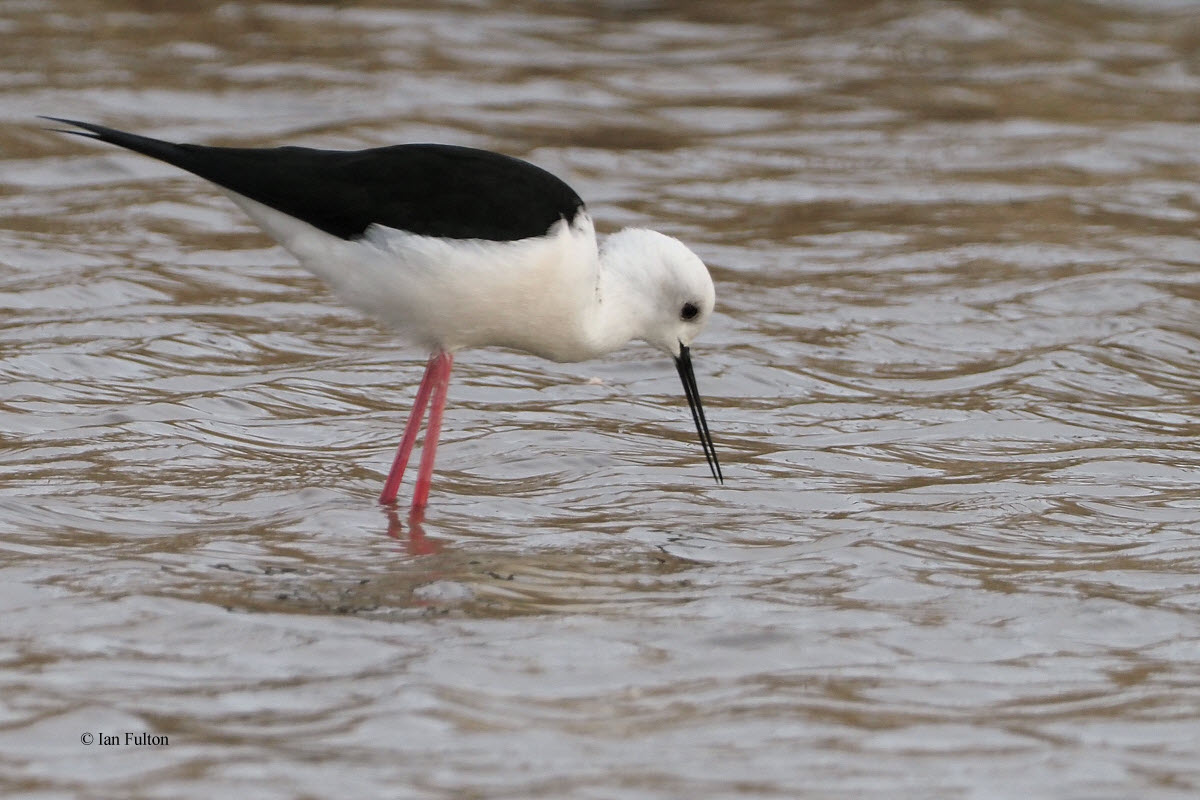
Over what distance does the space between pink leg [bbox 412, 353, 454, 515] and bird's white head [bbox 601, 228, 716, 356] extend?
0.65 meters

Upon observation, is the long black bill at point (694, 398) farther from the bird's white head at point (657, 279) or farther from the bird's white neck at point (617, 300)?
the bird's white neck at point (617, 300)

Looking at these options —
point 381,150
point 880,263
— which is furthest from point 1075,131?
point 381,150

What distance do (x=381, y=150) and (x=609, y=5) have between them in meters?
8.28

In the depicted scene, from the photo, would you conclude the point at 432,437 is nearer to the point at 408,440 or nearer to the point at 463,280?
the point at 408,440

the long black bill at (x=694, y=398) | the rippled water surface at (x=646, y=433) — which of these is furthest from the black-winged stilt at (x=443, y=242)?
the rippled water surface at (x=646, y=433)

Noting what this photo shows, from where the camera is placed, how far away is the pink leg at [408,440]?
6.22 m

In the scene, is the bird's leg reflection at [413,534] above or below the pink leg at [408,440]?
below

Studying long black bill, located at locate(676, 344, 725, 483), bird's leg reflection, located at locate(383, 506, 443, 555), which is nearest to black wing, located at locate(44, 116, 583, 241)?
long black bill, located at locate(676, 344, 725, 483)

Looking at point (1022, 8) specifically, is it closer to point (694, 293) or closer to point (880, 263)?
point (880, 263)

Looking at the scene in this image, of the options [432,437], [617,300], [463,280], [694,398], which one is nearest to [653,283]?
[617,300]

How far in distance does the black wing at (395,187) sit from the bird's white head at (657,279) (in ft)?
1.05

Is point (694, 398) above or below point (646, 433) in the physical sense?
above

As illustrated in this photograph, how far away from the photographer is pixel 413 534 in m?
5.86

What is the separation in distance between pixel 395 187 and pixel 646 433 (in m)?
1.83
